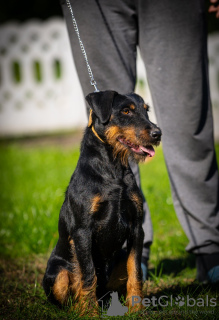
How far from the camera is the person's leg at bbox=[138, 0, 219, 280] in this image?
3256 mm

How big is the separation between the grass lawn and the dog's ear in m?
1.24

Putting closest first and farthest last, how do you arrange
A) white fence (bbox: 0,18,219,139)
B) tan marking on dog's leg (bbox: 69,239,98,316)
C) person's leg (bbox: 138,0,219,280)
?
tan marking on dog's leg (bbox: 69,239,98,316) < person's leg (bbox: 138,0,219,280) < white fence (bbox: 0,18,219,139)

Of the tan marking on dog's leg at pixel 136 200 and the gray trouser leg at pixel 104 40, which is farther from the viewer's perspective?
the gray trouser leg at pixel 104 40

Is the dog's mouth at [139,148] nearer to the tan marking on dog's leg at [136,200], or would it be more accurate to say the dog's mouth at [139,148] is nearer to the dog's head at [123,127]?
the dog's head at [123,127]

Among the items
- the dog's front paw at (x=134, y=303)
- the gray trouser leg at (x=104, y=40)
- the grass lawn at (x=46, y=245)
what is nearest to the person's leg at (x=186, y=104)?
the gray trouser leg at (x=104, y=40)

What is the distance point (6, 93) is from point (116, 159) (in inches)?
364

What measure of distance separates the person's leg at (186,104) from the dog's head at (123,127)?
62cm

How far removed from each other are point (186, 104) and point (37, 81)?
28.2 ft

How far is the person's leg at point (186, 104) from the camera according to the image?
3.26 m

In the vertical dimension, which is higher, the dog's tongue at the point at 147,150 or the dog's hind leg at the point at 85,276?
the dog's tongue at the point at 147,150

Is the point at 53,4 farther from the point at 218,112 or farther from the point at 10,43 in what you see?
the point at 218,112

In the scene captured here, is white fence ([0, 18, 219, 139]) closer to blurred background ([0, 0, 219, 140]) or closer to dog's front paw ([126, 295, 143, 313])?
blurred background ([0, 0, 219, 140])

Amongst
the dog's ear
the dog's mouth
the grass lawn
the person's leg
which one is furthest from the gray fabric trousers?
the dog's mouth

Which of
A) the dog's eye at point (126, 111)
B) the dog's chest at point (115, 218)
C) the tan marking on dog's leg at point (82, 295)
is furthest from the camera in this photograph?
the dog's eye at point (126, 111)
